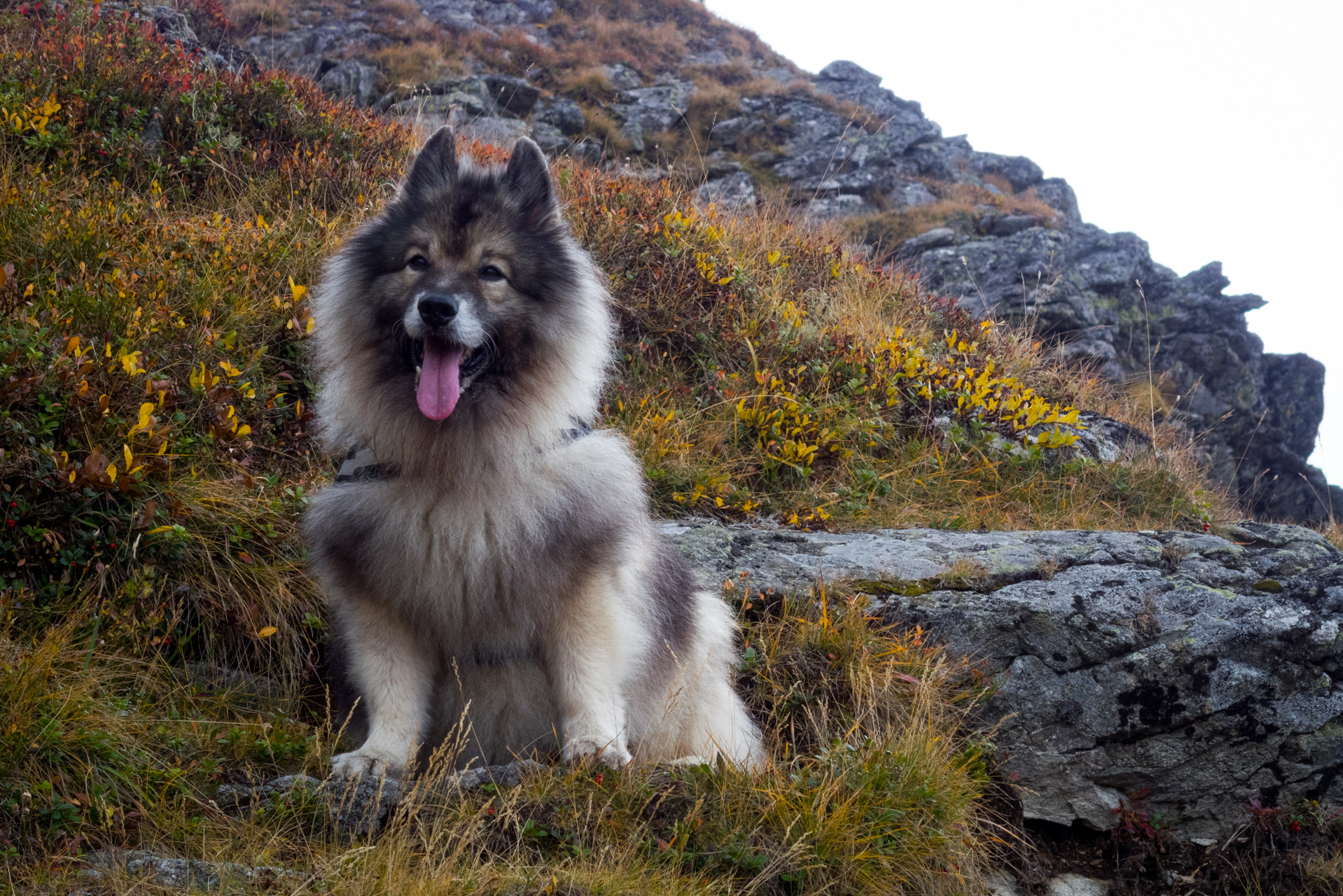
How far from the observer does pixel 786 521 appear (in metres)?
5.36

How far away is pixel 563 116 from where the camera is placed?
54.6 feet

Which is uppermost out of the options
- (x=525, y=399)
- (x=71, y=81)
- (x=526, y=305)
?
(x=71, y=81)

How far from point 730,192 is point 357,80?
7114mm

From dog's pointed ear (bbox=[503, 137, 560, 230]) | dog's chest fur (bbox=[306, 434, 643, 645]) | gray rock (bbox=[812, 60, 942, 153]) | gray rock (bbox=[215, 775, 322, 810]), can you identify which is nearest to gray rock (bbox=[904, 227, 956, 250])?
gray rock (bbox=[812, 60, 942, 153])

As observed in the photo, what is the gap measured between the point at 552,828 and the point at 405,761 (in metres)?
0.54

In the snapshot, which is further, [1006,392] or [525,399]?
[1006,392]

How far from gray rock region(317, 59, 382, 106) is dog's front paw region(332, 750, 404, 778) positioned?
547 inches

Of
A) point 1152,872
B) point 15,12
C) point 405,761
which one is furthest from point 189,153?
point 1152,872

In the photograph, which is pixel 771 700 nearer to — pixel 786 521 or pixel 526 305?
pixel 786 521

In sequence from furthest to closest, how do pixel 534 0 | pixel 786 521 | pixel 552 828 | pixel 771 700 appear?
1. pixel 534 0
2. pixel 786 521
3. pixel 771 700
4. pixel 552 828

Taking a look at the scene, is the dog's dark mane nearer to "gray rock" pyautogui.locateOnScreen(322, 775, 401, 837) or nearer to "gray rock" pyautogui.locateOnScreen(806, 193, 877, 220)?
"gray rock" pyautogui.locateOnScreen(322, 775, 401, 837)

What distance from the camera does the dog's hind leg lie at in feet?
9.34

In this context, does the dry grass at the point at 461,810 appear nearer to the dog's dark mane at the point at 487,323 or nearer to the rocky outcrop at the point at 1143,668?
the rocky outcrop at the point at 1143,668

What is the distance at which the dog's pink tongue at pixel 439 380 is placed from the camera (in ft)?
9.50
